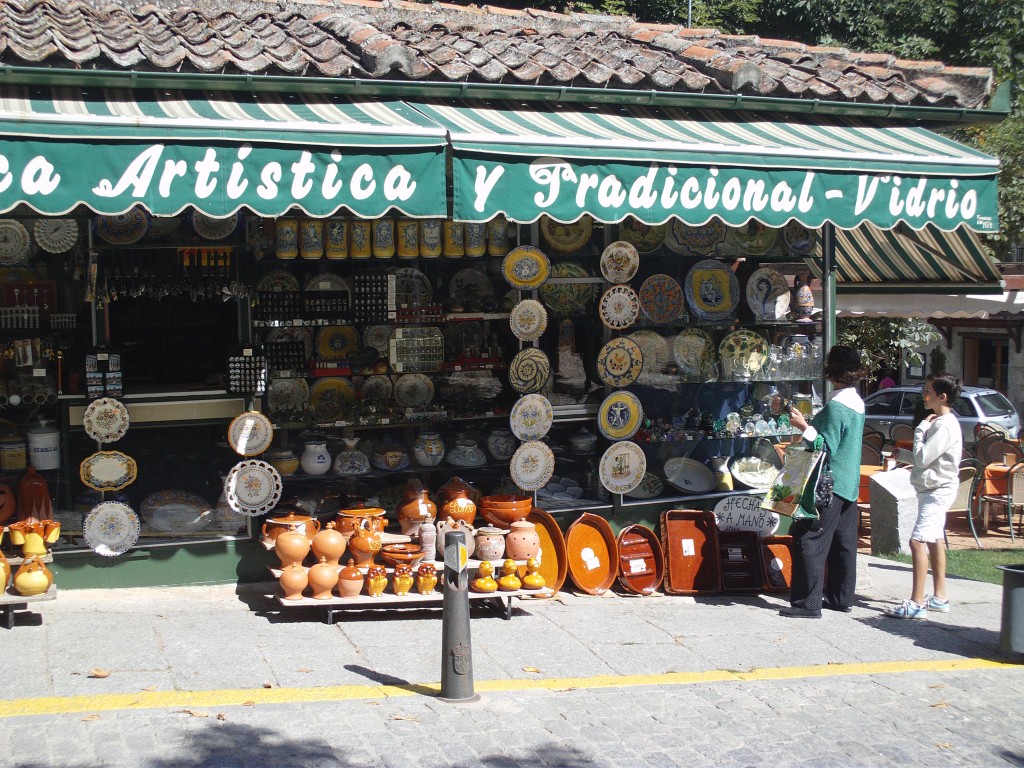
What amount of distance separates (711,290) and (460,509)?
9.52 feet

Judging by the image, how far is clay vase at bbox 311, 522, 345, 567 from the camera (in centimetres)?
719

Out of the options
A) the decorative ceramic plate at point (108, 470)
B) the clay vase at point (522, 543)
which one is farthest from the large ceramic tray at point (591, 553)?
the decorative ceramic plate at point (108, 470)

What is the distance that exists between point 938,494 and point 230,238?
534 centimetres

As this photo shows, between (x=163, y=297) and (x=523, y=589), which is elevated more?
(x=163, y=297)

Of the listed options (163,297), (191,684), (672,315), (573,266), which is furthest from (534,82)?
(191,684)

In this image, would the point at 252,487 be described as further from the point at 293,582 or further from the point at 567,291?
the point at 567,291

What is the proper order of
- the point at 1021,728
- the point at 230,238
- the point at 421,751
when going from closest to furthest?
the point at 421,751
the point at 1021,728
the point at 230,238

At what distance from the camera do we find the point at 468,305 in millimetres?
8711

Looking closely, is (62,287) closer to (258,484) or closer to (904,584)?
(258,484)

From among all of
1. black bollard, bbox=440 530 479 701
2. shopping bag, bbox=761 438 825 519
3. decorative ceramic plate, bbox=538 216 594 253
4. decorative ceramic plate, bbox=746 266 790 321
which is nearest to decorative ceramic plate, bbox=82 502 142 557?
black bollard, bbox=440 530 479 701

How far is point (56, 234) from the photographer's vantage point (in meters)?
7.54

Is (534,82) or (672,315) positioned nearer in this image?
(534,82)

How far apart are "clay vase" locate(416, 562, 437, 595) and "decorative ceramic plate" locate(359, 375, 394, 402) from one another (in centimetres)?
180

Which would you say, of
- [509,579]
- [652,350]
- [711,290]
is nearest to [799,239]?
[711,290]
